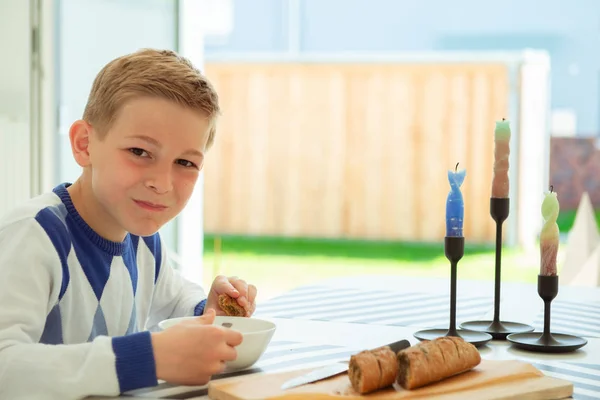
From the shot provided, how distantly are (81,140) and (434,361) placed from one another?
2.06ft

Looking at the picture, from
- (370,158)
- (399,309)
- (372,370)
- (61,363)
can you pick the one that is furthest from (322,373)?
(370,158)

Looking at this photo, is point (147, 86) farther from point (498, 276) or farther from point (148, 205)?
point (498, 276)

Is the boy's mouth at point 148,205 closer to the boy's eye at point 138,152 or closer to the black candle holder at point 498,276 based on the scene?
the boy's eye at point 138,152

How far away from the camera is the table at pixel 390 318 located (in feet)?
3.84

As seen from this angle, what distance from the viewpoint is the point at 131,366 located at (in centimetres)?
96

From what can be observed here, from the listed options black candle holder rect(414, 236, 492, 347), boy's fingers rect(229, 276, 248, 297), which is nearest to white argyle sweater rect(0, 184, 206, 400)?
boy's fingers rect(229, 276, 248, 297)

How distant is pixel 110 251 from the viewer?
127cm

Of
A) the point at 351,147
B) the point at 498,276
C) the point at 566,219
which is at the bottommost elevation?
the point at 566,219

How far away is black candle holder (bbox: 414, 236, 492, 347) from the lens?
132 centimetres

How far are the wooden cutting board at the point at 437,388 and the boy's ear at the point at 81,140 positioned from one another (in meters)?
0.44

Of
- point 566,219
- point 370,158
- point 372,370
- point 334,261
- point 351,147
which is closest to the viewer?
point 372,370

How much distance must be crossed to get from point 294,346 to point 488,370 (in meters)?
0.34

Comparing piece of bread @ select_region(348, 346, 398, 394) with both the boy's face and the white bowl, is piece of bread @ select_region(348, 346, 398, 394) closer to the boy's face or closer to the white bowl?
the white bowl

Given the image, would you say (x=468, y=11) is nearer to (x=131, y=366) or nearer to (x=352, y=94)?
(x=352, y=94)
